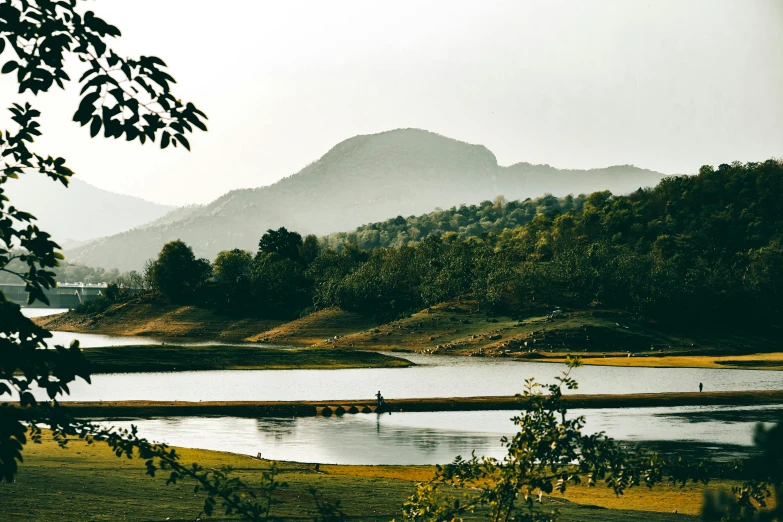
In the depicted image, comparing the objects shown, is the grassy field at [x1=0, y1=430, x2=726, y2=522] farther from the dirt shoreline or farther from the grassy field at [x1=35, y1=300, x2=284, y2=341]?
the grassy field at [x1=35, y1=300, x2=284, y2=341]

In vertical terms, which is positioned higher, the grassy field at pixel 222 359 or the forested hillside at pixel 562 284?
the forested hillside at pixel 562 284

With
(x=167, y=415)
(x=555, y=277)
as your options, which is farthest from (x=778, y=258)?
(x=167, y=415)

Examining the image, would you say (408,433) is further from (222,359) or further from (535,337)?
(535,337)

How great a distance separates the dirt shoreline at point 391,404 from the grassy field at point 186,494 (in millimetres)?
19798

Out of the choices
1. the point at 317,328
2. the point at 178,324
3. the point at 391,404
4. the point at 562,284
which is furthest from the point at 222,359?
the point at 178,324

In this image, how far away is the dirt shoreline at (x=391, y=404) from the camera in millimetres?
59531

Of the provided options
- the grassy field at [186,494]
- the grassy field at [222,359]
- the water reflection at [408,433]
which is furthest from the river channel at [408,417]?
the grassy field at [186,494]

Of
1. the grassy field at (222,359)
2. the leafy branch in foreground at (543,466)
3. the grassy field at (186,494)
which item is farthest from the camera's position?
the grassy field at (222,359)

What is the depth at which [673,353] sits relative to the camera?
128 metres

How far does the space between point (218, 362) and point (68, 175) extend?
9965cm

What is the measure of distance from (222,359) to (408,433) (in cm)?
5777

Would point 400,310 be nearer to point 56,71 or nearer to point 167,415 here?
point 167,415

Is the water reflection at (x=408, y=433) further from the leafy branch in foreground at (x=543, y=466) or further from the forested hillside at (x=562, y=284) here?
the forested hillside at (x=562, y=284)

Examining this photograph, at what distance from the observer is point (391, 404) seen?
214ft
